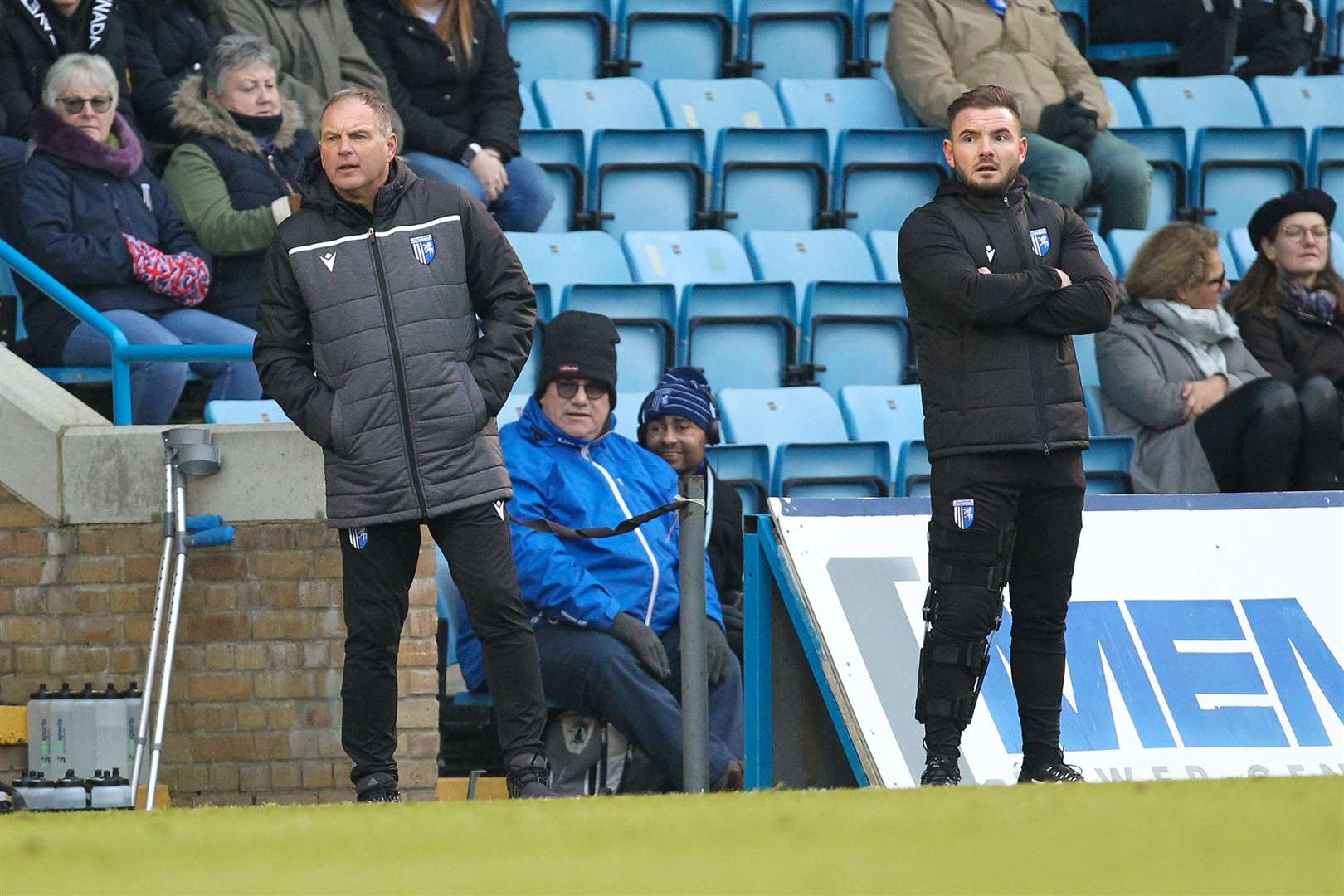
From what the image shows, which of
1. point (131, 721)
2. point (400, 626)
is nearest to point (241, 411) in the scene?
point (131, 721)

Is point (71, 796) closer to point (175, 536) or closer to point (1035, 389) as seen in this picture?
point (175, 536)

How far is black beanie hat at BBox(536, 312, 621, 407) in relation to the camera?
598cm

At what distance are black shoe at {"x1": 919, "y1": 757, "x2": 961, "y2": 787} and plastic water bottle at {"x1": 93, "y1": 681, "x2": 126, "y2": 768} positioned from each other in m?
2.50

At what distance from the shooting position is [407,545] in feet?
15.6

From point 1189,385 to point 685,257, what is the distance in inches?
81.0

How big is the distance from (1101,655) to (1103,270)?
1136mm

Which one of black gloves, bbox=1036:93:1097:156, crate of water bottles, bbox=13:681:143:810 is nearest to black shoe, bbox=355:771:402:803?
crate of water bottles, bbox=13:681:143:810

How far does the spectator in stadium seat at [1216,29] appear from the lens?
9.76 meters

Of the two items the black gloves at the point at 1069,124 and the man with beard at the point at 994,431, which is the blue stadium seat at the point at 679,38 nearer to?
the black gloves at the point at 1069,124

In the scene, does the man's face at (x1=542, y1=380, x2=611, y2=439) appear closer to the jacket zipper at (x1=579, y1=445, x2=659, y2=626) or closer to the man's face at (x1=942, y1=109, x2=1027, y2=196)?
the jacket zipper at (x1=579, y1=445, x2=659, y2=626)

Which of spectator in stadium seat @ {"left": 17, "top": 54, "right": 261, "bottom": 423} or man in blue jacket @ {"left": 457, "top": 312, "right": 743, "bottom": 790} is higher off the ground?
spectator in stadium seat @ {"left": 17, "top": 54, "right": 261, "bottom": 423}

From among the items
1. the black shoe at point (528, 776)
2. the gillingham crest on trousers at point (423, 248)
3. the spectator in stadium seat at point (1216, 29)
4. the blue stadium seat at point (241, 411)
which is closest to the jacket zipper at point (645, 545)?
the blue stadium seat at point (241, 411)

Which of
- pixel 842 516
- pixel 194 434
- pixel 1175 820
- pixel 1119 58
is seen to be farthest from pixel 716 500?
pixel 1119 58

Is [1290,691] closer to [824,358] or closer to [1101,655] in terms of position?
[1101,655]
